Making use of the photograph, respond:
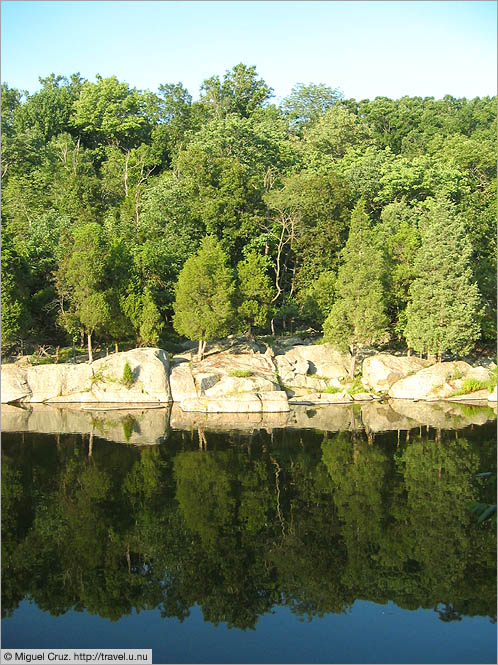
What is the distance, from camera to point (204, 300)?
37.8 m

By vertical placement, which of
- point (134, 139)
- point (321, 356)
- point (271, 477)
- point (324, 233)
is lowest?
point (271, 477)

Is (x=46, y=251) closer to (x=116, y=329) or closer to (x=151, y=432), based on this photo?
(x=116, y=329)

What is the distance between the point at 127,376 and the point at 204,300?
6.47m

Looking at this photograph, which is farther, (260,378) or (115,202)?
(115,202)

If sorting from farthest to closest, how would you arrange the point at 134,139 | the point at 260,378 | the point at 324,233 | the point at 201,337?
the point at 134,139 < the point at 324,233 < the point at 201,337 < the point at 260,378

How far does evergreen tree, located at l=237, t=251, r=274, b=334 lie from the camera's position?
3947 centimetres

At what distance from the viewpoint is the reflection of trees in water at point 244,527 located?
15750 millimetres

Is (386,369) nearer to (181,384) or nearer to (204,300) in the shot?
(204,300)

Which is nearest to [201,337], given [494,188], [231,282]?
[231,282]

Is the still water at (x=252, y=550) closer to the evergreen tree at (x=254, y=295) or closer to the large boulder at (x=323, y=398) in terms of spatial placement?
the large boulder at (x=323, y=398)

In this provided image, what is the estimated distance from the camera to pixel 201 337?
3769 cm

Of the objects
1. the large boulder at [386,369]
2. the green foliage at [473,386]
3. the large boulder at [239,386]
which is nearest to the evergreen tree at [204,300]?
the large boulder at [239,386]

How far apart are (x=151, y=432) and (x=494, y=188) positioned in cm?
3980

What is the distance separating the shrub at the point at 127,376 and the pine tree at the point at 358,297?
39.4 ft
